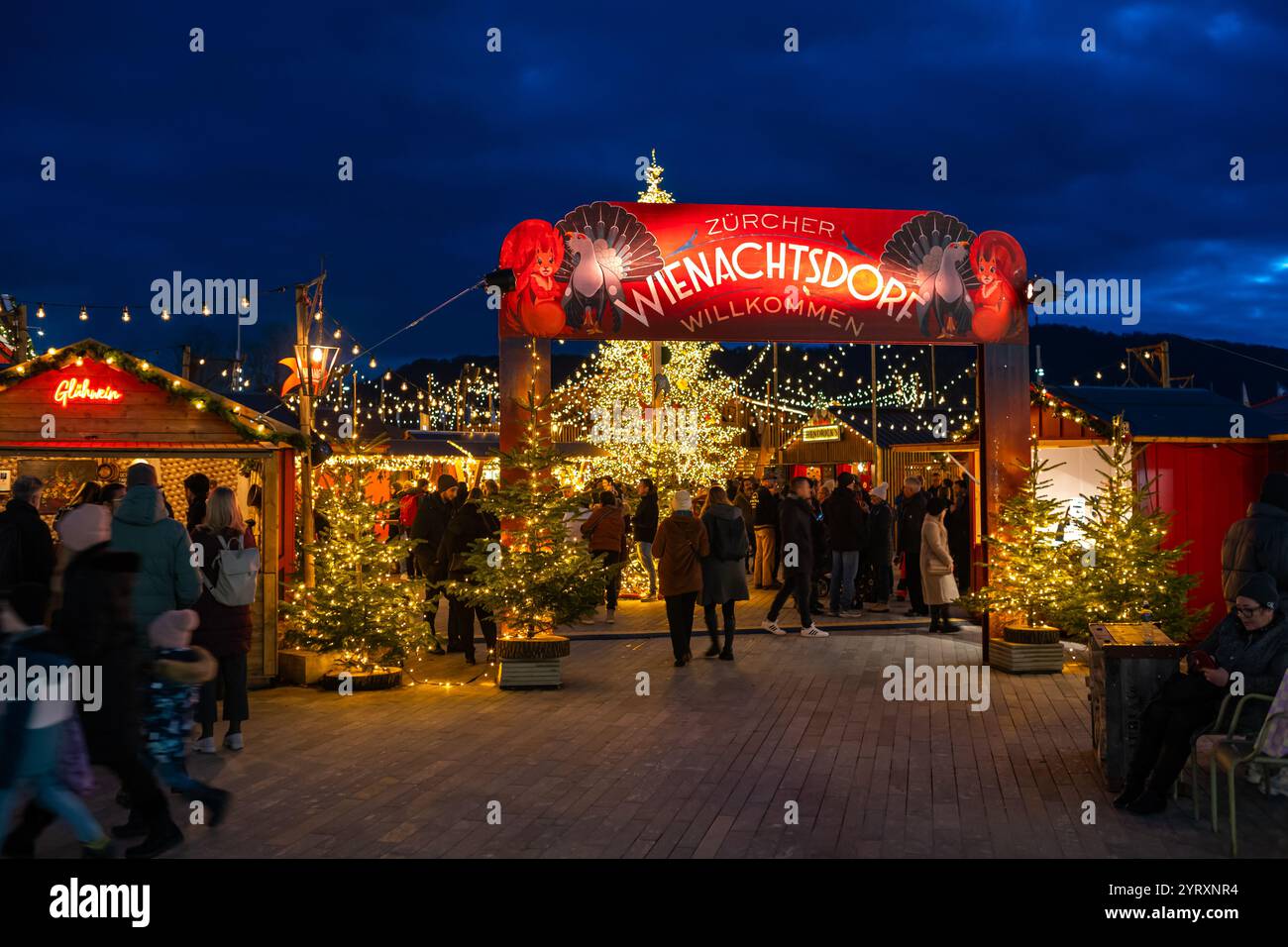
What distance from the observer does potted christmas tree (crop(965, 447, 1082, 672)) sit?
1082 cm

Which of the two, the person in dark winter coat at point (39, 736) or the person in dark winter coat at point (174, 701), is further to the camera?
the person in dark winter coat at point (174, 701)

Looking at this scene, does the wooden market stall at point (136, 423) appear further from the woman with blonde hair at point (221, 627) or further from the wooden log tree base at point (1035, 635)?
the wooden log tree base at point (1035, 635)

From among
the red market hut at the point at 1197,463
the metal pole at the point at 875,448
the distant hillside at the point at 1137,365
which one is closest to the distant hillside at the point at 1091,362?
the distant hillside at the point at 1137,365

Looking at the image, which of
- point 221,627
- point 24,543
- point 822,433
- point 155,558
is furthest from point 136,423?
point 822,433

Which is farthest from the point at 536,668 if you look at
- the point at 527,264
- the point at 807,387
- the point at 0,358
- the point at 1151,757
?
the point at 807,387

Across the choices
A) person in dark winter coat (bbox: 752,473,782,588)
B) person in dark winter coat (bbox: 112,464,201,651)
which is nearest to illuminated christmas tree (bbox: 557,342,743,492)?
person in dark winter coat (bbox: 752,473,782,588)

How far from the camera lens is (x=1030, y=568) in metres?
11.0

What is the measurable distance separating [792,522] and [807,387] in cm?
8385

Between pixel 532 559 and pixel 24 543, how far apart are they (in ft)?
13.4

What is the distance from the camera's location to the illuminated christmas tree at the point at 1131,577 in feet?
34.4

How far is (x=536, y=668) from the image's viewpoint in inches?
404

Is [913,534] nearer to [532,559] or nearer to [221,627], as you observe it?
[532,559]

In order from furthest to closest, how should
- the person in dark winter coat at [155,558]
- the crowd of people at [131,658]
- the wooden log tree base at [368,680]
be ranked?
the wooden log tree base at [368,680] < the person in dark winter coat at [155,558] < the crowd of people at [131,658]

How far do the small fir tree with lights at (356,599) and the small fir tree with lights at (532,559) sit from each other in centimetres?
60
